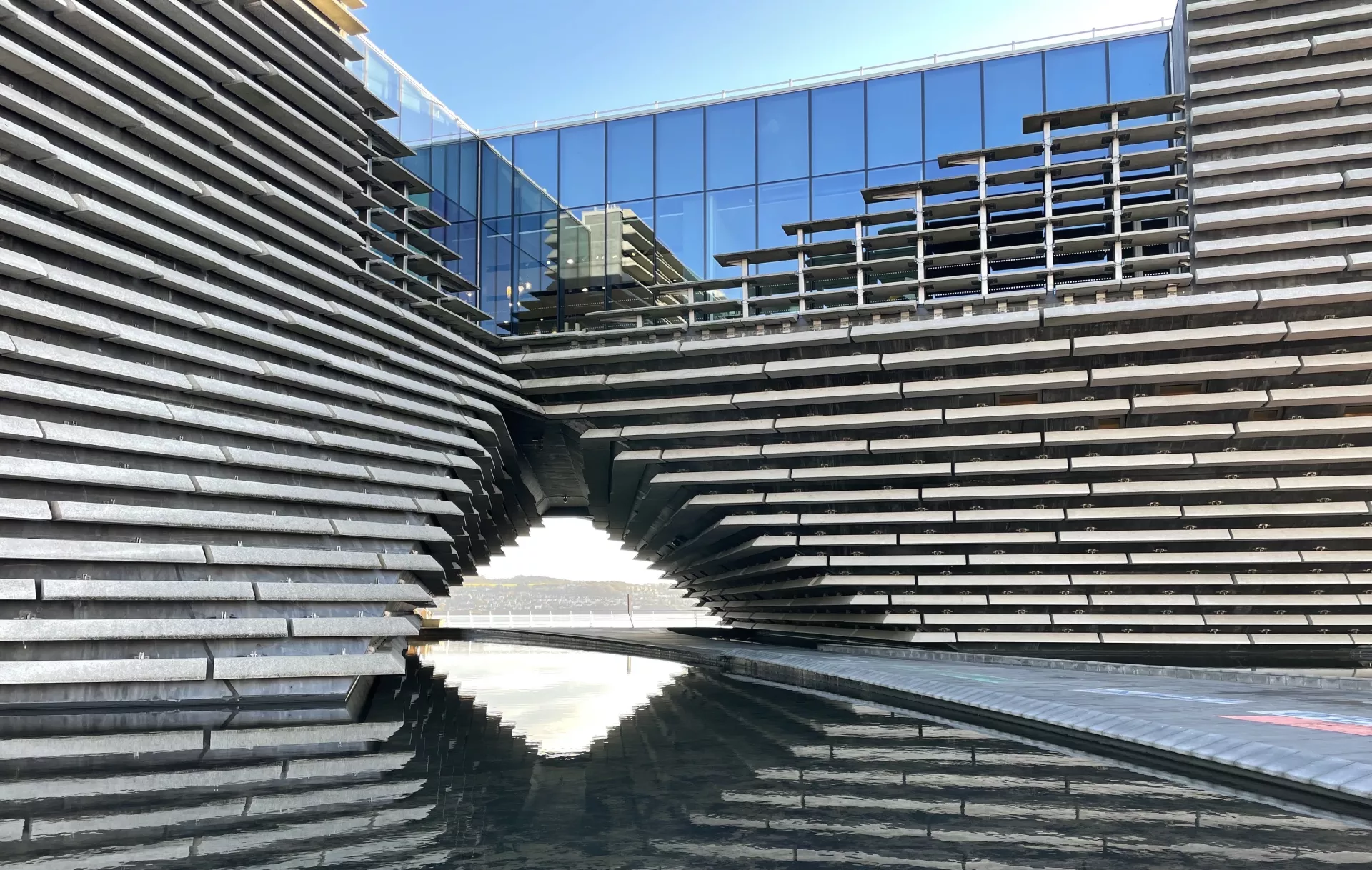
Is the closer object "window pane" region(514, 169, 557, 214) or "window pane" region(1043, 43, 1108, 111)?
"window pane" region(1043, 43, 1108, 111)

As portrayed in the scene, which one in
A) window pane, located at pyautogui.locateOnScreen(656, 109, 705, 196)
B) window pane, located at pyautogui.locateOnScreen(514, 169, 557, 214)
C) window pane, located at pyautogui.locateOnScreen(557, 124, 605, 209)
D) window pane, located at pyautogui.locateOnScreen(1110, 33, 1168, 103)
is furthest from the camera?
window pane, located at pyautogui.locateOnScreen(514, 169, 557, 214)

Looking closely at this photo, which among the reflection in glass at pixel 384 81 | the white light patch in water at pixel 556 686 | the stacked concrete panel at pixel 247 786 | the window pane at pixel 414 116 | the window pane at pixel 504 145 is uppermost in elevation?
the window pane at pixel 504 145

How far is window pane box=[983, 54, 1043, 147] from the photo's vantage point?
20.6m

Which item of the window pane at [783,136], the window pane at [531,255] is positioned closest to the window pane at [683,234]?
the window pane at [783,136]

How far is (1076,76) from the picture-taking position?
20375 mm

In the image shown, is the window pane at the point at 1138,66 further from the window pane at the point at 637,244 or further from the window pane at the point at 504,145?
the window pane at the point at 504,145

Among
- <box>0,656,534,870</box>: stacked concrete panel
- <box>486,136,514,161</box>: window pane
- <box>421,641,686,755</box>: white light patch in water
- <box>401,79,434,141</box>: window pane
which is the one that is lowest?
<box>421,641,686,755</box>: white light patch in water

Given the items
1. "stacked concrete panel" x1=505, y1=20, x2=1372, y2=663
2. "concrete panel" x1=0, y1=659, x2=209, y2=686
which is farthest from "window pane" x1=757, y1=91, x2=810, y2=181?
"concrete panel" x1=0, y1=659, x2=209, y2=686

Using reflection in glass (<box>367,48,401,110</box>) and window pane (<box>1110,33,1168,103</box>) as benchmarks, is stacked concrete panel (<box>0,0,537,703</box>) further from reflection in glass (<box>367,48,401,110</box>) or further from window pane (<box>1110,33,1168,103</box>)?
window pane (<box>1110,33,1168,103</box>)

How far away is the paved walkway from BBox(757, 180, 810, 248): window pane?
9.02 meters

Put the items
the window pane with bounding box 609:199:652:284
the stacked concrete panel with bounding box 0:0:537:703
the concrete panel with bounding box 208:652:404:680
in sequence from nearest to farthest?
the stacked concrete panel with bounding box 0:0:537:703 < the concrete panel with bounding box 208:652:404:680 < the window pane with bounding box 609:199:652:284

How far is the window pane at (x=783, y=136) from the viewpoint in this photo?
880 inches

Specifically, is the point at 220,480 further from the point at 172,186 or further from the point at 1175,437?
the point at 1175,437

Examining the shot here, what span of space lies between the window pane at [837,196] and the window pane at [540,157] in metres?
6.22
